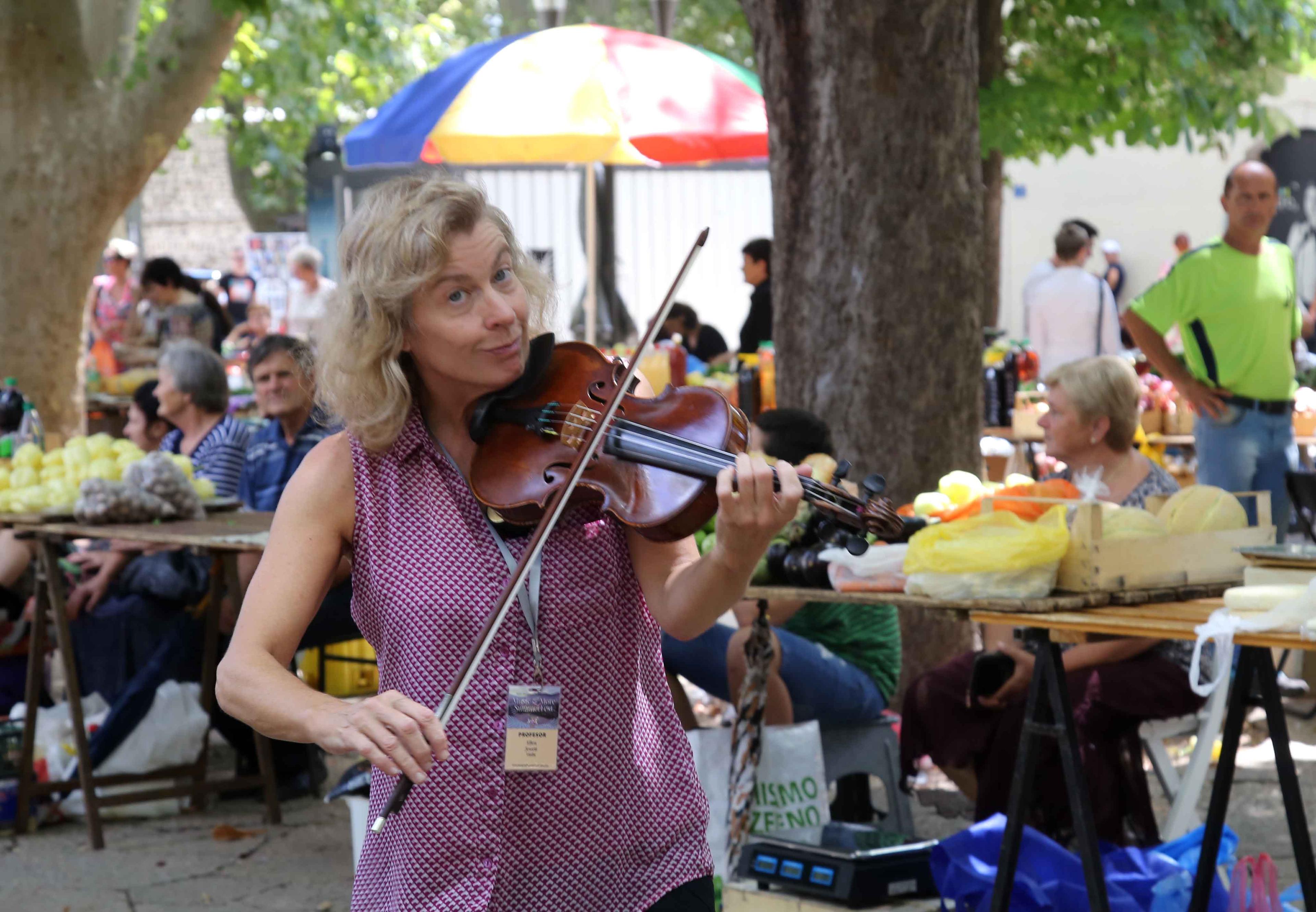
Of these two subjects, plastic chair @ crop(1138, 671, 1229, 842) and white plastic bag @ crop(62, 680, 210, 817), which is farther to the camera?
white plastic bag @ crop(62, 680, 210, 817)

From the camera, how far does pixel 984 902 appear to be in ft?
10.8

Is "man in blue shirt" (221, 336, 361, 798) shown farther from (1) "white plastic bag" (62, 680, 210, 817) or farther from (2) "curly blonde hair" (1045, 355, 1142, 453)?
(2) "curly blonde hair" (1045, 355, 1142, 453)

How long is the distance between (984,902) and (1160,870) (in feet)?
1.24

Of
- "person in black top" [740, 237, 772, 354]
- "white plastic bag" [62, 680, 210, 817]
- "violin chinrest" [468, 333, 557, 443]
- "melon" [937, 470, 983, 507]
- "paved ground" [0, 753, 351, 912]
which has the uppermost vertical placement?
"person in black top" [740, 237, 772, 354]

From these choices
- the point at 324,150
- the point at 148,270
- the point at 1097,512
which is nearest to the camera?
the point at 1097,512

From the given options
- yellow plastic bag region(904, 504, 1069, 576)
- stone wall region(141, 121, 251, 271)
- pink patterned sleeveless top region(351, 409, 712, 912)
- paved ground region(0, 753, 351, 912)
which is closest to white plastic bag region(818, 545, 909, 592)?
yellow plastic bag region(904, 504, 1069, 576)

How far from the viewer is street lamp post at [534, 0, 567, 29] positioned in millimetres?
11938

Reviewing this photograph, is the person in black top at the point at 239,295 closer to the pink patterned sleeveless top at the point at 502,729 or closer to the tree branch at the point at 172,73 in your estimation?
the tree branch at the point at 172,73

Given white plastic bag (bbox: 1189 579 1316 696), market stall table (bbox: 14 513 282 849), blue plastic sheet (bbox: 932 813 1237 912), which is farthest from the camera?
market stall table (bbox: 14 513 282 849)

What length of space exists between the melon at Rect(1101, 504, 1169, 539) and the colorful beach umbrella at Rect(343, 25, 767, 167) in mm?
4785

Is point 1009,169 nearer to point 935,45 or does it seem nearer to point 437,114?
point 437,114

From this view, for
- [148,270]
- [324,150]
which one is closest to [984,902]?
[148,270]

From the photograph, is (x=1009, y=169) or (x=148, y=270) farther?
(x=1009, y=169)

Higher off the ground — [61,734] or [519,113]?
[519,113]
